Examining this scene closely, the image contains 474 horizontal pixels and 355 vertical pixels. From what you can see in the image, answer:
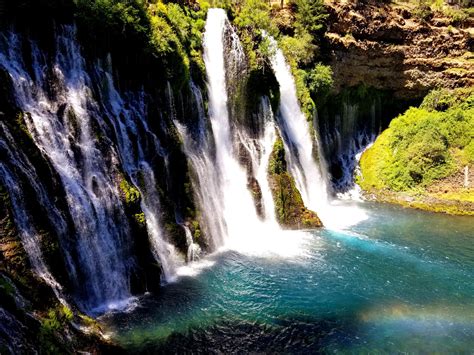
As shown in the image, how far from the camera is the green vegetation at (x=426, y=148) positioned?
108ft

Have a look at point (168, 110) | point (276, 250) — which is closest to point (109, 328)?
point (276, 250)

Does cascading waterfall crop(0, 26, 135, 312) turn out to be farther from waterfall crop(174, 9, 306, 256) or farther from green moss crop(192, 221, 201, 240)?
waterfall crop(174, 9, 306, 256)

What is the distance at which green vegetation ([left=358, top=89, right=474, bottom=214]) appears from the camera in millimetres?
32812

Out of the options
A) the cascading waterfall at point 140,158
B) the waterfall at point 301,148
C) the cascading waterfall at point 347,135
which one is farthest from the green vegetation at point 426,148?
the cascading waterfall at point 140,158

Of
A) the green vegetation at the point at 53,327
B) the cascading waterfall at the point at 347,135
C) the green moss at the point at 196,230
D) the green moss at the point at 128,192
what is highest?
the cascading waterfall at the point at 347,135

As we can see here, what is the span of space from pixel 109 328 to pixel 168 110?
10783 millimetres

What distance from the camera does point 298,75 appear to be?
1266 inches

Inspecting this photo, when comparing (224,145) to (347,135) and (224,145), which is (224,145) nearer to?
(224,145)

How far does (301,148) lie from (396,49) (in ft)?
49.7

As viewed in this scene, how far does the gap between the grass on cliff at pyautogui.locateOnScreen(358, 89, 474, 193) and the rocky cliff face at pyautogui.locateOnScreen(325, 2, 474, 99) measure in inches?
80.2

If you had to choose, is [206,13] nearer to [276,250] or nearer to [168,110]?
[168,110]

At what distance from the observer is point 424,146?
1330 inches

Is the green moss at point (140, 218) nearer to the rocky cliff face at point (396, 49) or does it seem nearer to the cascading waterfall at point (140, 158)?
the cascading waterfall at point (140, 158)

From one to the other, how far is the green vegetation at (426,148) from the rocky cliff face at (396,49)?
1974 mm
